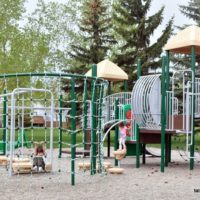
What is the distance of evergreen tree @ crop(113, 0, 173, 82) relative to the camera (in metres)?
27.9

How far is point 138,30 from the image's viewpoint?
1108 inches

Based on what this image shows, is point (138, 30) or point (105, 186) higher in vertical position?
point (138, 30)

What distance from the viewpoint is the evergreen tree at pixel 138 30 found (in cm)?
2789

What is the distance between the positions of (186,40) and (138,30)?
15.8 metres

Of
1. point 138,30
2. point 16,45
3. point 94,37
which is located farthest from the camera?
point 16,45

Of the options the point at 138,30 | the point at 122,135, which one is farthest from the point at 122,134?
the point at 138,30

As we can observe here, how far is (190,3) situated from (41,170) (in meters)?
24.3

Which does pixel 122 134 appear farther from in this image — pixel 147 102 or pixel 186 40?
pixel 186 40

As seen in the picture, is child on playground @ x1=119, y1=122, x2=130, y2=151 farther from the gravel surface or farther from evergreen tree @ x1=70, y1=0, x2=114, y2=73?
evergreen tree @ x1=70, y1=0, x2=114, y2=73

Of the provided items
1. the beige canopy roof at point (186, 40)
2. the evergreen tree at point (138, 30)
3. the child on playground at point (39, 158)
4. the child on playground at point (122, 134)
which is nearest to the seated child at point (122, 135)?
the child on playground at point (122, 134)

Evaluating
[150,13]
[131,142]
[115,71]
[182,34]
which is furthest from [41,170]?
[150,13]

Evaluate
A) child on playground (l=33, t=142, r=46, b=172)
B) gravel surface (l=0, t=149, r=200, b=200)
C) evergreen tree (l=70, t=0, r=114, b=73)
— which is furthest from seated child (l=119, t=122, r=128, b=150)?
evergreen tree (l=70, t=0, r=114, b=73)

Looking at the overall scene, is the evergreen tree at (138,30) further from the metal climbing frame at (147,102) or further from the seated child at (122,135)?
the metal climbing frame at (147,102)

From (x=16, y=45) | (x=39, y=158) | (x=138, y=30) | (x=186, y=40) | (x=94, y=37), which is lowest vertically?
(x=39, y=158)
